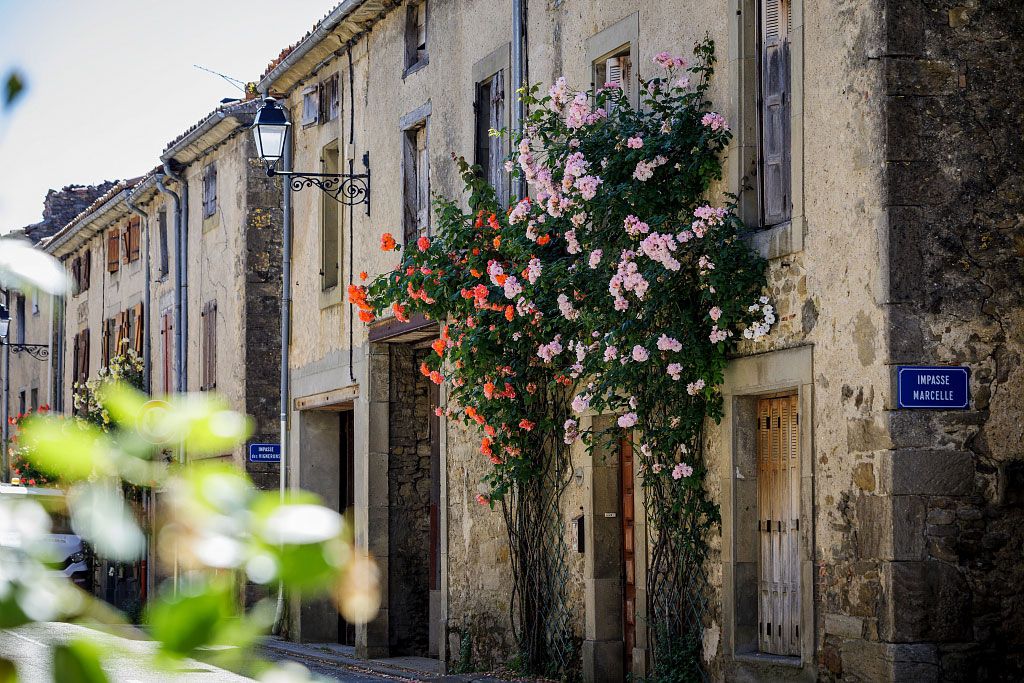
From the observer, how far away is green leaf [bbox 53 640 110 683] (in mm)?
901

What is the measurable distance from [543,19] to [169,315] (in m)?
13.0

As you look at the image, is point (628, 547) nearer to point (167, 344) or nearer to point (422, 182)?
point (422, 182)

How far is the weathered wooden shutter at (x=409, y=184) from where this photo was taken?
15.4 m

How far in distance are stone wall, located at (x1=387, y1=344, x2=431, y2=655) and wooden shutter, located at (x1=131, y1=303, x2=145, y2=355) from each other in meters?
10.8

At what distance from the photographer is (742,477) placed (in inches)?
399

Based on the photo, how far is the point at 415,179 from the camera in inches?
611

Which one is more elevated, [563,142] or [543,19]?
[543,19]

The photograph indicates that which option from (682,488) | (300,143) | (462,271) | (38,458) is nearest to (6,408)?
(300,143)

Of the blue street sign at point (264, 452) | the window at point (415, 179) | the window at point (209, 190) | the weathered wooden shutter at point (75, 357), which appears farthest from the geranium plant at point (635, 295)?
the weathered wooden shutter at point (75, 357)

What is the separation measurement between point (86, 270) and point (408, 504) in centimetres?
1610

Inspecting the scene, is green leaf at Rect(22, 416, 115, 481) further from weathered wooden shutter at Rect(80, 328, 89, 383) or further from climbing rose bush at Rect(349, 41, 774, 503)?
weathered wooden shutter at Rect(80, 328, 89, 383)

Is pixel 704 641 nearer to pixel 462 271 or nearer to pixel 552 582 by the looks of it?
pixel 552 582

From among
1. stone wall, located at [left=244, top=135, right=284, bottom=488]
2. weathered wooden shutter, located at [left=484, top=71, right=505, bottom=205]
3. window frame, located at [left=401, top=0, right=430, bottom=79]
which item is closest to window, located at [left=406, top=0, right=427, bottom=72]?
window frame, located at [left=401, top=0, right=430, bottom=79]

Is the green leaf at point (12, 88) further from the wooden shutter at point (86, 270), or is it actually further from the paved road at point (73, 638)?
the wooden shutter at point (86, 270)
